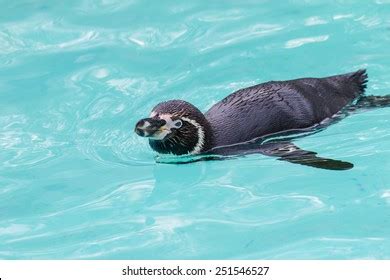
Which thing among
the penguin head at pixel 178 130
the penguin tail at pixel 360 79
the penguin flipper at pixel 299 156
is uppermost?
the penguin tail at pixel 360 79

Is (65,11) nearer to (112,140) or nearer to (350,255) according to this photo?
(112,140)

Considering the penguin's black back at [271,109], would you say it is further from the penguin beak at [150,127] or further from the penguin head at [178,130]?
the penguin beak at [150,127]

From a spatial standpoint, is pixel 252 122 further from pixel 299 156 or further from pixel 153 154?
pixel 153 154

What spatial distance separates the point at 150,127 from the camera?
21.6 feet

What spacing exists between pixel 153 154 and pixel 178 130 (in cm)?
35

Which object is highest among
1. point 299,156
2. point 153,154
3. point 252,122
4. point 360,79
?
point 360,79

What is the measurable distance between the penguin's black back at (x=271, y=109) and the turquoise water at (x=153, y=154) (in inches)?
6.4

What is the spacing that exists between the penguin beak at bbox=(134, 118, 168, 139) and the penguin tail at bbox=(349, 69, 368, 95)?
1641 millimetres

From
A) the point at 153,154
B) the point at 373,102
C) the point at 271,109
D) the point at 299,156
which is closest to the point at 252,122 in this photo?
the point at 271,109

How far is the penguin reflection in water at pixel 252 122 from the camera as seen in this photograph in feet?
22.1

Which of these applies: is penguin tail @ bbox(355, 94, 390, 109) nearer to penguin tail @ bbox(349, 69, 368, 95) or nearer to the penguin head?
penguin tail @ bbox(349, 69, 368, 95)

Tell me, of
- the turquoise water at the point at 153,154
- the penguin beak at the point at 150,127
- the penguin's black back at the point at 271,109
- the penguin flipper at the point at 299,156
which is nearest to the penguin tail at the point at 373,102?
the turquoise water at the point at 153,154

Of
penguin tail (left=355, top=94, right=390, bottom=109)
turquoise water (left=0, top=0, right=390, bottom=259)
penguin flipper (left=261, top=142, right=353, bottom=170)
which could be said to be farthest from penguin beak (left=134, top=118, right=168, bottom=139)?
penguin tail (left=355, top=94, right=390, bottom=109)

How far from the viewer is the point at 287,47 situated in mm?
8648
